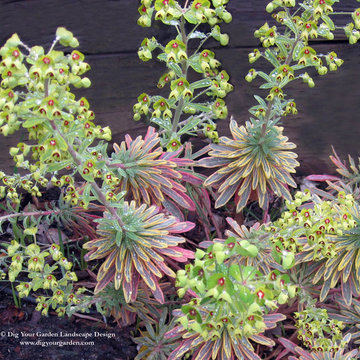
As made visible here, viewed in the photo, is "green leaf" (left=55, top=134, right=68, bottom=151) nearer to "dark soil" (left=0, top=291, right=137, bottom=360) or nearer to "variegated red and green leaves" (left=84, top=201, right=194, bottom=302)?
"variegated red and green leaves" (left=84, top=201, right=194, bottom=302)

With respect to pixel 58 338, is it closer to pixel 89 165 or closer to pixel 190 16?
pixel 89 165

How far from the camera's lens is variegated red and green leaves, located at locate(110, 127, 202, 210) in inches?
76.8

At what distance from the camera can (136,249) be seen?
177 cm

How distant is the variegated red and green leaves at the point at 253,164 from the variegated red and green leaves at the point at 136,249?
42 centimetres

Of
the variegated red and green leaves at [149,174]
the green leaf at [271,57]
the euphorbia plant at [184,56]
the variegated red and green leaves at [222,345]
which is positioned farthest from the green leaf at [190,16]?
the variegated red and green leaves at [222,345]

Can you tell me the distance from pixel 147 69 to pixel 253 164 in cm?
83

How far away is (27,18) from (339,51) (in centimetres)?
171

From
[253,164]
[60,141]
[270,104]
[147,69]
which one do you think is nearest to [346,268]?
[253,164]

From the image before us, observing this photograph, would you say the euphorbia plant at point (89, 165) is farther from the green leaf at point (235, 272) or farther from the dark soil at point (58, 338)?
the green leaf at point (235, 272)

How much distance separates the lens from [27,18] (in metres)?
2.24

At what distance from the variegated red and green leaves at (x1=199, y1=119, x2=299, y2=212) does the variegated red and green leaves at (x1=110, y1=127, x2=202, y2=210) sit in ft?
0.59

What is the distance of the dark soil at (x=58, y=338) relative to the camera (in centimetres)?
200

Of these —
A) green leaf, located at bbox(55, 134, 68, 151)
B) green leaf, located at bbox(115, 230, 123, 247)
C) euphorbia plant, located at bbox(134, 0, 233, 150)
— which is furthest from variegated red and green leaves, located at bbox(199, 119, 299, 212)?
green leaf, located at bbox(55, 134, 68, 151)

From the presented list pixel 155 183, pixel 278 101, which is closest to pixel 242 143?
pixel 278 101
